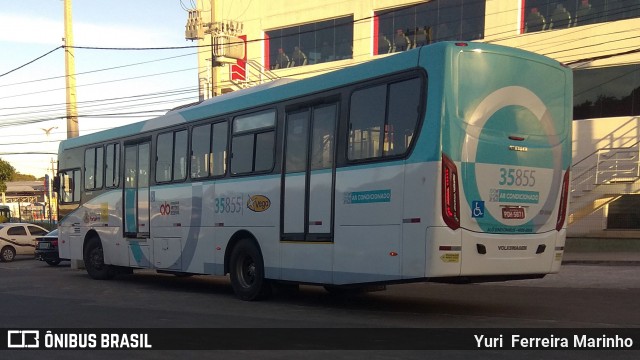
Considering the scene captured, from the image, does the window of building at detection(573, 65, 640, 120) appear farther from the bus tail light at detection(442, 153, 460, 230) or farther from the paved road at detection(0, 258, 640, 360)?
the bus tail light at detection(442, 153, 460, 230)

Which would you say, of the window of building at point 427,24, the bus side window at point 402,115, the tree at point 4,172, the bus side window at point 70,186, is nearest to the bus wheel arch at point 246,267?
the bus side window at point 402,115

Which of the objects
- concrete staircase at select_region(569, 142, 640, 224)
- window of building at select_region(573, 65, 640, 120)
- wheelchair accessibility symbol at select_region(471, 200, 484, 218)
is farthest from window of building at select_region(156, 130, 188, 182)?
window of building at select_region(573, 65, 640, 120)

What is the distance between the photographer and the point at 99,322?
409 inches

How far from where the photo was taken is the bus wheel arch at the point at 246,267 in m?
12.7

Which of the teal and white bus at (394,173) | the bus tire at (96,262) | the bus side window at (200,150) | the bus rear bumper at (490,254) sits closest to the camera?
the bus rear bumper at (490,254)

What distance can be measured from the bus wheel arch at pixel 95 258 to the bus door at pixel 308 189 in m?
8.03

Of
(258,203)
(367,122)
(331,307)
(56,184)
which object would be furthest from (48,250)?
(367,122)

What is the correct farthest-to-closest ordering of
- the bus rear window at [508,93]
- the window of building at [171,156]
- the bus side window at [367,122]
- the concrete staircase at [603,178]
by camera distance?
the concrete staircase at [603,178], the window of building at [171,156], the bus side window at [367,122], the bus rear window at [508,93]

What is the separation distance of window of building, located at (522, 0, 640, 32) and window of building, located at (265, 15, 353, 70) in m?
8.64

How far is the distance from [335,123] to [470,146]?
2.40 m

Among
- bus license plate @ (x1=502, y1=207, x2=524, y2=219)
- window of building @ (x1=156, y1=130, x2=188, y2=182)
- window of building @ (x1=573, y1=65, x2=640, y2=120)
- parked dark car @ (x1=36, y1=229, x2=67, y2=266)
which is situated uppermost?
window of building @ (x1=573, y1=65, x2=640, y2=120)

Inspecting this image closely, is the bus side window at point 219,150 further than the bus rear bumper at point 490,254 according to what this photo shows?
Yes

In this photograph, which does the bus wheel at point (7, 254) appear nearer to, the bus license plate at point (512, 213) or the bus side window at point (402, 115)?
the bus side window at point (402, 115)

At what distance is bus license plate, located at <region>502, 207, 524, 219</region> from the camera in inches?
388
